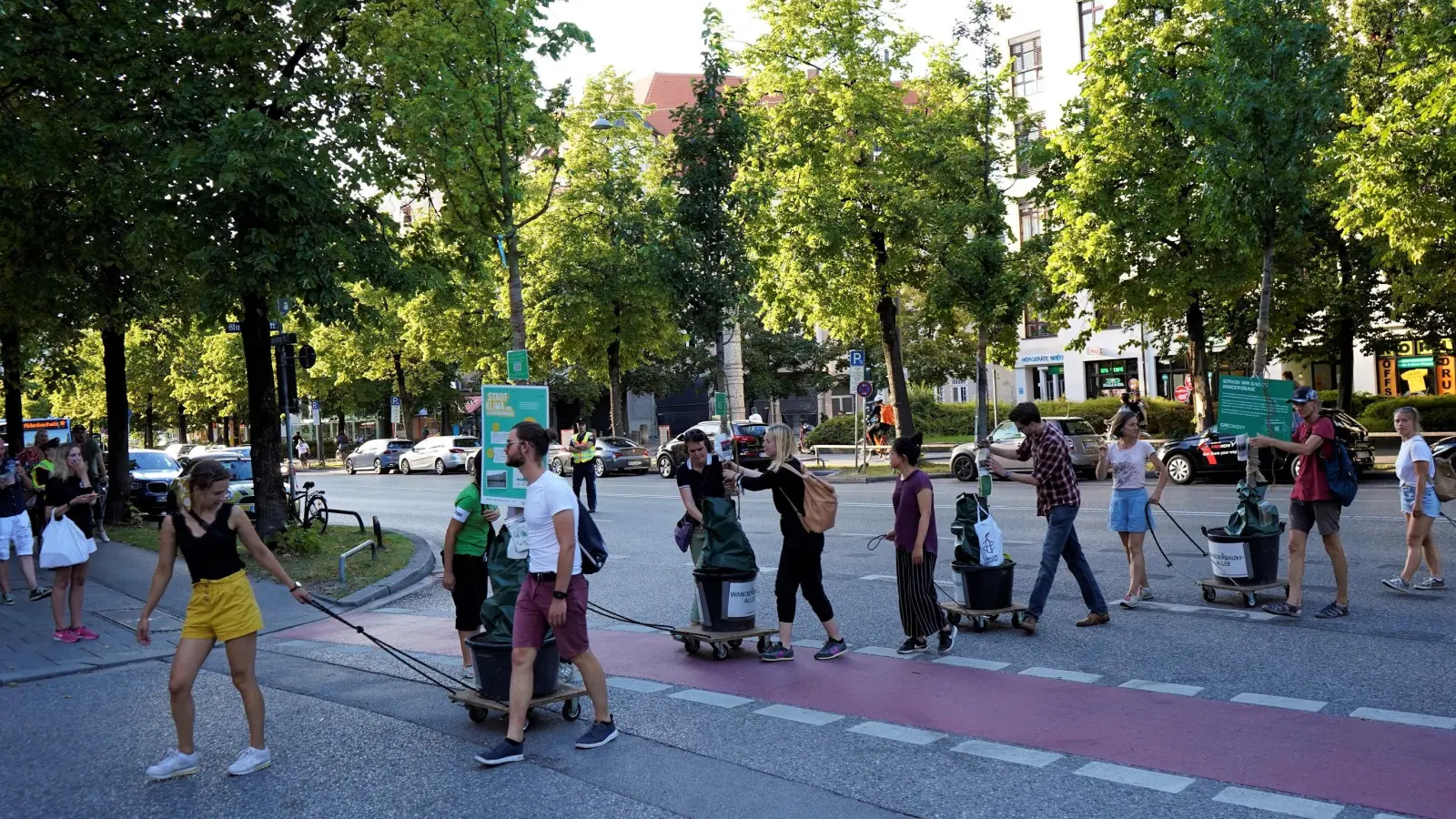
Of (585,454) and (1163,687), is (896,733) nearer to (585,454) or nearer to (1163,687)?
(1163,687)

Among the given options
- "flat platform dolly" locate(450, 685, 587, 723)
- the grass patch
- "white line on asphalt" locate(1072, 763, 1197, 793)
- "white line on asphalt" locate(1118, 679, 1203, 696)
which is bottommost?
the grass patch

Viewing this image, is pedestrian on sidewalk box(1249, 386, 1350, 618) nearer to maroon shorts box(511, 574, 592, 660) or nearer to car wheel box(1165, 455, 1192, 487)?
maroon shorts box(511, 574, 592, 660)

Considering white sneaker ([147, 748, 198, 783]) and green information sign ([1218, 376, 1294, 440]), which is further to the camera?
green information sign ([1218, 376, 1294, 440])

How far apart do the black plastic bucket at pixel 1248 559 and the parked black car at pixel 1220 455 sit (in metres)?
13.3

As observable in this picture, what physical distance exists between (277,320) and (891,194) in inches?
684

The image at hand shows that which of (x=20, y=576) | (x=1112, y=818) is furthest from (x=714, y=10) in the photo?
(x=1112, y=818)

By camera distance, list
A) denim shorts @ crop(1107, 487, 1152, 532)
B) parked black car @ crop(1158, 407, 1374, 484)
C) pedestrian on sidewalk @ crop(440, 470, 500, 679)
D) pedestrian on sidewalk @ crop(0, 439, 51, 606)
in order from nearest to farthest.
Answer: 1. pedestrian on sidewalk @ crop(440, 470, 500, 679)
2. denim shorts @ crop(1107, 487, 1152, 532)
3. pedestrian on sidewalk @ crop(0, 439, 51, 606)
4. parked black car @ crop(1158, 407, 1374, 484)

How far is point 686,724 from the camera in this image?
22.1 feet

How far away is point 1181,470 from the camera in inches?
929

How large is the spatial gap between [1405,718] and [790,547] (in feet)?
12.4

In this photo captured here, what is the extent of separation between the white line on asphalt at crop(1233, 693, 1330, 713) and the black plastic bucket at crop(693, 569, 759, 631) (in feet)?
10.8

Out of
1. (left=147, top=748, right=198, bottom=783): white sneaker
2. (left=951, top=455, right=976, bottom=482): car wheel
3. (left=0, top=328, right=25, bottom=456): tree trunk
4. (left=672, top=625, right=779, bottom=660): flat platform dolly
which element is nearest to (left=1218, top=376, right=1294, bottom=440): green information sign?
(left=672, top=625, right=779, bottom=660): flat platform dolly

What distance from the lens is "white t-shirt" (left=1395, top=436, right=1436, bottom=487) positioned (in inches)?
392

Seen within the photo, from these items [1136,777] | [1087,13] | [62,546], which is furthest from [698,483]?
[1087,13]
